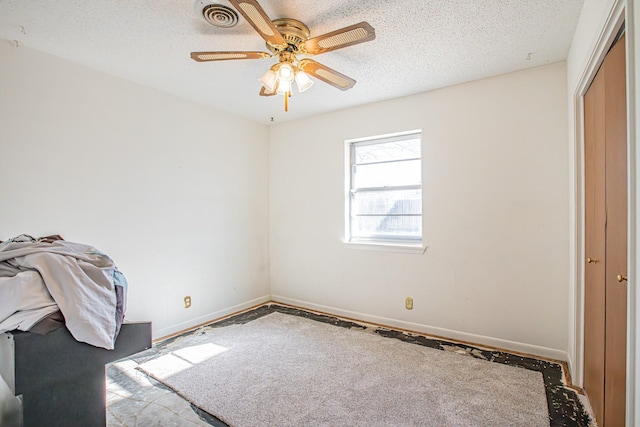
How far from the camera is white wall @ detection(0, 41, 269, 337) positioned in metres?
2.25

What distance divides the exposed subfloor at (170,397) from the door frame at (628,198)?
18 cm

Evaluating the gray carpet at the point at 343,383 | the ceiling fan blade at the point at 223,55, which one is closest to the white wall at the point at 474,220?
the gray carpet at the point at 343,383

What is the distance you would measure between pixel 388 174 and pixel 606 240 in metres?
2.03

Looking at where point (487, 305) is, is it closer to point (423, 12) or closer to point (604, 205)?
point (604, 205)

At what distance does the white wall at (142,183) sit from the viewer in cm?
225

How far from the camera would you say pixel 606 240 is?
5.30 feet

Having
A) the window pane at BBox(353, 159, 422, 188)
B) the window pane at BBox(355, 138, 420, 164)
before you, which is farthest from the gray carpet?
the window pane at BBox(355, 138, 420, 164)

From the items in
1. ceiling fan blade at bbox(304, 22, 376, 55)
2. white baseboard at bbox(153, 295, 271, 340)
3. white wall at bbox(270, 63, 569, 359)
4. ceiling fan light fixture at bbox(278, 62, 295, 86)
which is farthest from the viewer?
white baseboard at bbox(153, 295, 271, 340)

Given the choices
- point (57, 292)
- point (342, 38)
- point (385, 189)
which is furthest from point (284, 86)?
point (385, 189)

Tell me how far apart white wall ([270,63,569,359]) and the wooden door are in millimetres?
558

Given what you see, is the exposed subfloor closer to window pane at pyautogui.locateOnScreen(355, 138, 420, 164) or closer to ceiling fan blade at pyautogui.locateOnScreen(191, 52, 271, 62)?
window pane at pyautogui.locateOnScreen(355, 138, 420, 164)

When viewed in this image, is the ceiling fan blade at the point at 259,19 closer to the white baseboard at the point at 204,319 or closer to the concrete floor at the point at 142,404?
the concrete floor at the point at 142,404

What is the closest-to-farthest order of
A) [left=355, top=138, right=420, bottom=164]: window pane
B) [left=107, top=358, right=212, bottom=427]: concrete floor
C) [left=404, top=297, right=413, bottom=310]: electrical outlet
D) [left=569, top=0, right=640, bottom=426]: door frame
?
1. [left=569, top=0, right=640, bottom=426]: door frame
2. [left=107, top=358, right=212, bottom=427]: concrete floor
3. [left=404, top=297, right=413, bottom=310]: electrical outlet
4. [left=355, top=138, right=420, bottom=164]: window pane

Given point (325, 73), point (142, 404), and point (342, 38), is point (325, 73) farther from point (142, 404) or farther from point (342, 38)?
point (142, 404)
